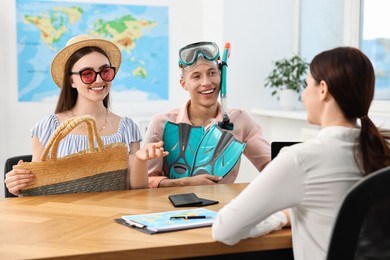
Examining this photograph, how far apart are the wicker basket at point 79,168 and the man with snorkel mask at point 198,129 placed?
31cm

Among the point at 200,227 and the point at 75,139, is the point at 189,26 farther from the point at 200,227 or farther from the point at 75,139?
the point at 200,227

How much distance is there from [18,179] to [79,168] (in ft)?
0.72

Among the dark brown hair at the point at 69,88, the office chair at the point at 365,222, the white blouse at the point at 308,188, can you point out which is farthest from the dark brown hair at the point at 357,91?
the dark brown hair at the point at 69,88

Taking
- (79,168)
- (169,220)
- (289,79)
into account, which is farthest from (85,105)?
(289,79)

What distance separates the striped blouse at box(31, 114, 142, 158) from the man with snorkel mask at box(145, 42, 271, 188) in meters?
0.16

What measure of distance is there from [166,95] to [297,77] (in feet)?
3.72

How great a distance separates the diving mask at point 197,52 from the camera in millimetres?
2529

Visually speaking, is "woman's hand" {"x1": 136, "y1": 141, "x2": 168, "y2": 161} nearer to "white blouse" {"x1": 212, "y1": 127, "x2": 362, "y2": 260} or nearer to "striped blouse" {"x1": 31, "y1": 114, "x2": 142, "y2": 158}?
"striped blouse" {"x1": 31, "y1": 114, "x2": 142, "y2": 158}

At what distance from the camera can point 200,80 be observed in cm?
255

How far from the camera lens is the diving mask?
2.53m

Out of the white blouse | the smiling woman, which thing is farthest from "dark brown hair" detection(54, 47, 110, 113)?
the white blouse

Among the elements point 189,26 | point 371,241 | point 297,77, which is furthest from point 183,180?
point 189,26

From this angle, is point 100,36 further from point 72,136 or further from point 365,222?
point 365,222

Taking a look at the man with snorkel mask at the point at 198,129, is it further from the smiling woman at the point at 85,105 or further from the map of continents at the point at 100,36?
the map of continents at the point at 100,36
